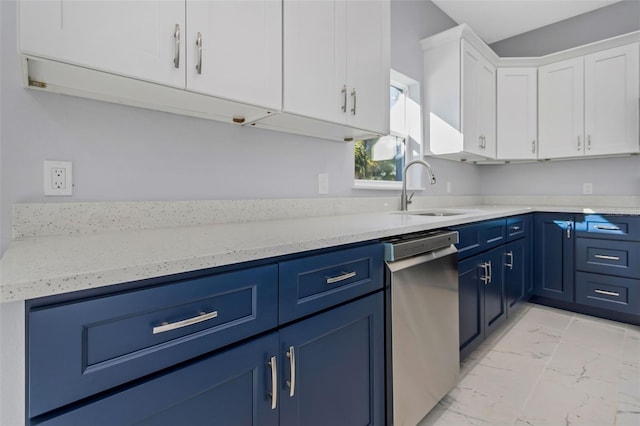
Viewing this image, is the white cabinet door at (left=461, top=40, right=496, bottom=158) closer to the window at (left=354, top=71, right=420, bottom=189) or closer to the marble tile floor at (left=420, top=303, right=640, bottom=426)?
the window at (left=354, top=71, right=420, bottom=189)

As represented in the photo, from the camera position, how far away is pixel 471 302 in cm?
196

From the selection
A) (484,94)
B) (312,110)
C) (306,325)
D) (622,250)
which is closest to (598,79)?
(484,94)

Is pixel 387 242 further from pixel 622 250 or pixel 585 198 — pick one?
pixel 585 198

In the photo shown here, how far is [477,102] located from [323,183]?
188cm

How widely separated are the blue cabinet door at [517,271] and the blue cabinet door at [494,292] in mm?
113

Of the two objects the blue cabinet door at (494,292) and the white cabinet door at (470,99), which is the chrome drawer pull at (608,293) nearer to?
the blue cabinet door at (494,292)

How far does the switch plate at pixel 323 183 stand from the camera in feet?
6.64

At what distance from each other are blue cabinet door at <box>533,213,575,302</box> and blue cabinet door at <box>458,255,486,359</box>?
4.39 feet

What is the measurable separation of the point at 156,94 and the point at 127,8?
271 millimetres

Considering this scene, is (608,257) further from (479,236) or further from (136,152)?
(136,152)

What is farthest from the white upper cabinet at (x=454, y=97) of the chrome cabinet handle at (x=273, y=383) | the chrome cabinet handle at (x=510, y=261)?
the chrome cabinet handle at (x=273, y=383)

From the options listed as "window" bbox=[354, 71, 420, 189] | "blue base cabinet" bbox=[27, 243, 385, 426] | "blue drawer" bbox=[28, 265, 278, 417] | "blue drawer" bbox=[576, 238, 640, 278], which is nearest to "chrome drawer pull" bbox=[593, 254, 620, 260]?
"blue drawer" bbox=[576, 238, 640, 278]

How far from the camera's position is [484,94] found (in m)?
3.12

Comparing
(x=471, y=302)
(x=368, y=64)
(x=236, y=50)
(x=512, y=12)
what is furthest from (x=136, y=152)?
(x=512, y=12)
